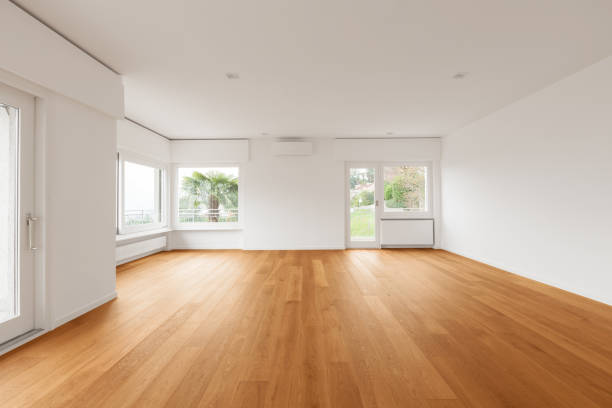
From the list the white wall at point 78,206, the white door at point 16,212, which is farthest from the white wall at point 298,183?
Answer: the white door at point 16,212

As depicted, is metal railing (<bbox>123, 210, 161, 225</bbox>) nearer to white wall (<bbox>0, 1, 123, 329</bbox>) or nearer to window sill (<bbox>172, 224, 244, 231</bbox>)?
window sill (<bbox>172, 224, 244, 231</bbox>)

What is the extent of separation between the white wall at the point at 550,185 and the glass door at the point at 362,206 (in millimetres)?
2026

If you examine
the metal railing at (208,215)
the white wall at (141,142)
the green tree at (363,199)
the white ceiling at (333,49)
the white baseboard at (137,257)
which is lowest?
the white baseboard at (137,257)

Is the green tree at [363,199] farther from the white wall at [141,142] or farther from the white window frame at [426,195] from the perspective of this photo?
the white wall at [141,142]

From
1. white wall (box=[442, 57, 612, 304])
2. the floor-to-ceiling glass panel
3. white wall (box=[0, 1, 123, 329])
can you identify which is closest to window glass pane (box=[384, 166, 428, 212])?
white wall (box=[442, 57, 612, 304])

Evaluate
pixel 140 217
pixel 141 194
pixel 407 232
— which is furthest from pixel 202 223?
pixel 407 232

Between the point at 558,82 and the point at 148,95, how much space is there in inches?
214

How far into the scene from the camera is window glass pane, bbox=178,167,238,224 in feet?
22.0

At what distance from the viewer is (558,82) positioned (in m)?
3.54

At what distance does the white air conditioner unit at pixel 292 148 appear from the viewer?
638 centimetres

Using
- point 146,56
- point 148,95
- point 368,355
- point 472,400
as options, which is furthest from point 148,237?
point 472,400

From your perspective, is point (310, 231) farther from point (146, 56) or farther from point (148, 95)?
point (146, 56)

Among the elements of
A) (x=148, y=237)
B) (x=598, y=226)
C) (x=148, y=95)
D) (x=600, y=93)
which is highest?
(x=148, y=95)

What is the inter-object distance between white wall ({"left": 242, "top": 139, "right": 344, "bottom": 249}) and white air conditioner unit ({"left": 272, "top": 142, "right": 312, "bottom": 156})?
21 cm
